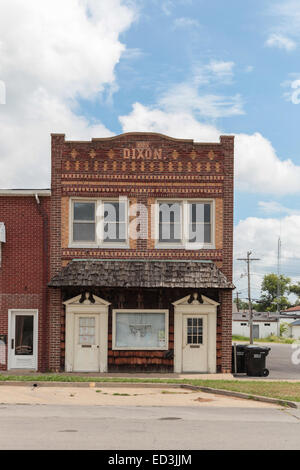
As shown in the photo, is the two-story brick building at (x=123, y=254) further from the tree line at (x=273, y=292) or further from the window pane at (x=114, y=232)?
the tree line at (x=273, y=292)

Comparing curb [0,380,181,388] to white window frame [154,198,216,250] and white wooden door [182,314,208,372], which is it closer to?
white wooden door [182,314,208,372]

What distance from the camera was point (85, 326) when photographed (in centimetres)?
2155

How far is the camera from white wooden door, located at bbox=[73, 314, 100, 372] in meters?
21.4

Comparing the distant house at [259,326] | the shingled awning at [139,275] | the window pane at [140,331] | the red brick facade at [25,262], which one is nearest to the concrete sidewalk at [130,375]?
the red brick facade at [25,262]

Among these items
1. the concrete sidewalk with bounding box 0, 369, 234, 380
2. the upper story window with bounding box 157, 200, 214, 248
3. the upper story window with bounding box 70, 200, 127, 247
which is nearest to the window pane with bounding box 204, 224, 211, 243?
the upper story window with bounding box 157, 200, 214, 248

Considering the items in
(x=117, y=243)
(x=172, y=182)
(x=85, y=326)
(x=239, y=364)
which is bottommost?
(x=239, y=364)

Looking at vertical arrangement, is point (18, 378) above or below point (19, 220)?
below

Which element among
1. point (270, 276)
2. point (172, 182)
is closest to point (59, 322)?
point (172, 182)

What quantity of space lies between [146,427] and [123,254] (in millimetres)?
11002

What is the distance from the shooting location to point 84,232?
862 inches

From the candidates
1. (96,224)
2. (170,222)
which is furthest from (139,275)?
(96,224)

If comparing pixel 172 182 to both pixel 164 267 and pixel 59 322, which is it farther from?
pixel 59 322

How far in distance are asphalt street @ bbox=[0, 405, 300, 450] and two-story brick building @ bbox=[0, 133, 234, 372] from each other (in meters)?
7.36

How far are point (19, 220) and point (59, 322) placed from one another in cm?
383
